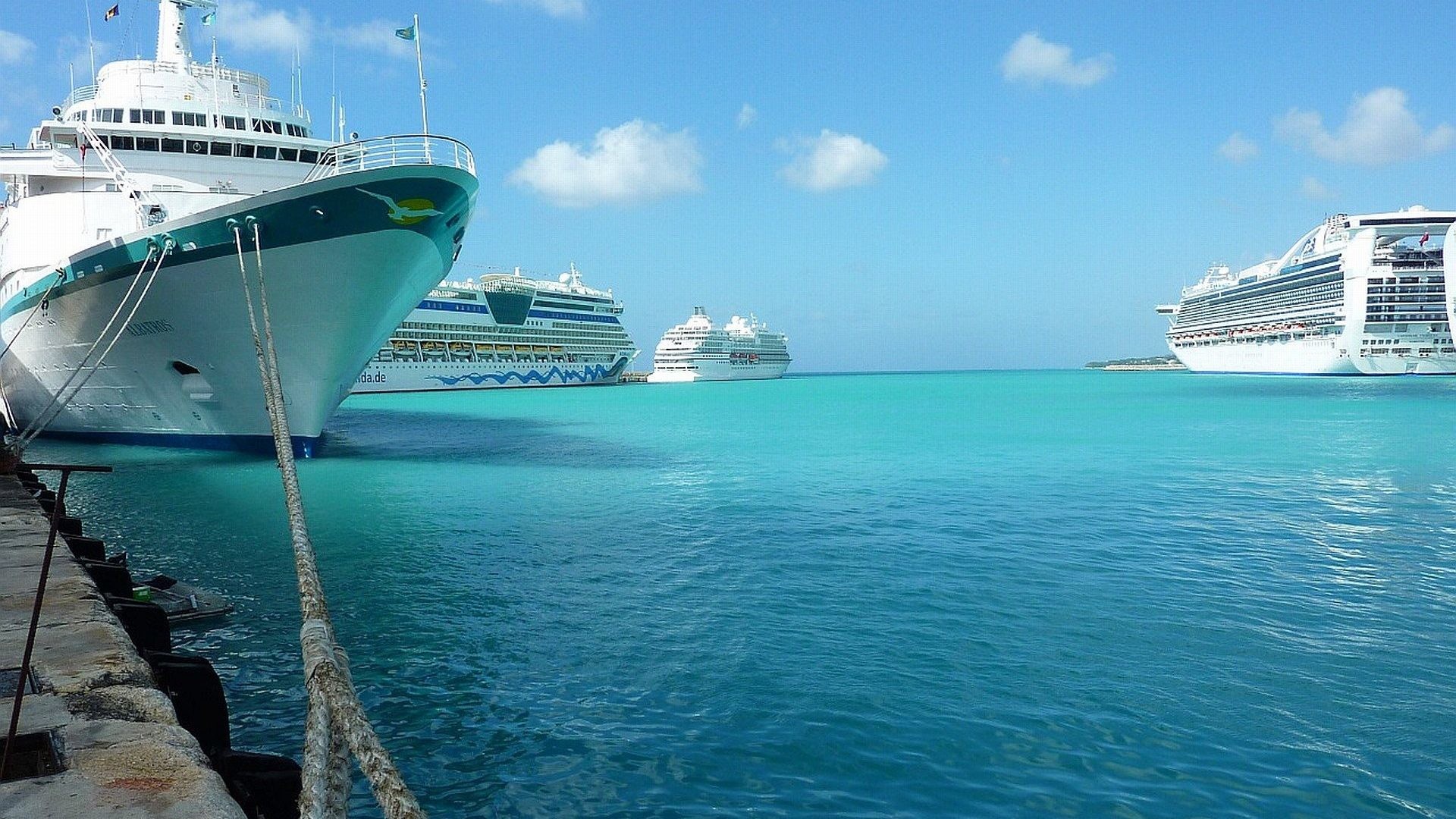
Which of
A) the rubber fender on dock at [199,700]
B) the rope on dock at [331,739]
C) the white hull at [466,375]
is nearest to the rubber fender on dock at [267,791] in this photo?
the rope on dock at [331,739]

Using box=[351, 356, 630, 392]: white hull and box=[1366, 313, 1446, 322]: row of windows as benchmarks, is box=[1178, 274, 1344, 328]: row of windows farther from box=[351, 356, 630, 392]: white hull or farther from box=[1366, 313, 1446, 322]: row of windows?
box=[351, 356, 630, 392]: white hull

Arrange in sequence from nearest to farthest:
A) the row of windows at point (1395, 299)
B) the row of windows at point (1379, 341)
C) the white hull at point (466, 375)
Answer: the white hull at point (466, 375)
the row of windows at point (1395, 299)
the row of windows at point (1379, 341)

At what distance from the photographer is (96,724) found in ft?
Answer: 11.5

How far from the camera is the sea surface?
15.7 ft

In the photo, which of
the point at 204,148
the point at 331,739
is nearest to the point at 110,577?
the point at 331,739

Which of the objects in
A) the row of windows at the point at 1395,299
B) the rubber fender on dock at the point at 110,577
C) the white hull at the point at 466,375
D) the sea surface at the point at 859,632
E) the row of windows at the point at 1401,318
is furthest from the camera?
the row of windows at the point at 1401,318

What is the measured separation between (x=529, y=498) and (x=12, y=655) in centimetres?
1094

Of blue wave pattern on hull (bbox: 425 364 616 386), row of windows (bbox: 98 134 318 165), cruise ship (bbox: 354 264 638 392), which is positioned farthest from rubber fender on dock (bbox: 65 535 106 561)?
blue wave pattern on hull (bbox: 425 364 616 386)

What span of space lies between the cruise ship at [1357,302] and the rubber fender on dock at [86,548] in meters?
95.5

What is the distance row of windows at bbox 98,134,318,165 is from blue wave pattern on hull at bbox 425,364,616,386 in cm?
5653

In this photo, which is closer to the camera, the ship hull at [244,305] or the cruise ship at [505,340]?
the ship hull at [244,305]

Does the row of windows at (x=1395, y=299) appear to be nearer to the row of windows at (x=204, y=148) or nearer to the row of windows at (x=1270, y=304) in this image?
the row of windows at (x=1270, y=304)

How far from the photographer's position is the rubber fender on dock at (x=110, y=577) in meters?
6.69

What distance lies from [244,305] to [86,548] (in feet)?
32.6
